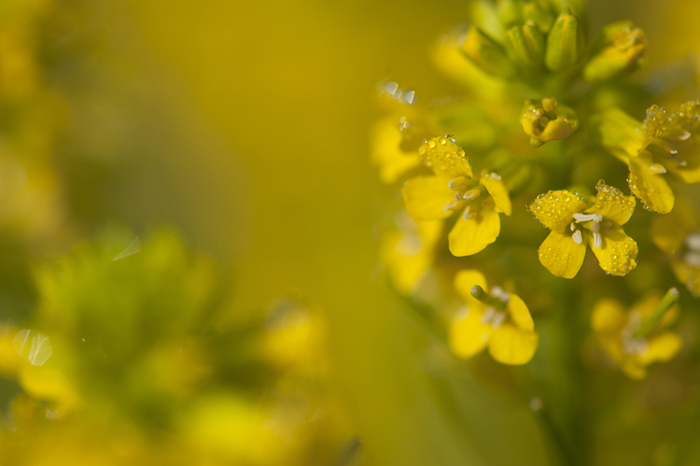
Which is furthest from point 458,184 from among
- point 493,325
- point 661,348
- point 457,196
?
point 661,348

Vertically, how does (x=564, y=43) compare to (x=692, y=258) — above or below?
above

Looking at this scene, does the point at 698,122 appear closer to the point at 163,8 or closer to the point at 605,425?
the point at 605,425

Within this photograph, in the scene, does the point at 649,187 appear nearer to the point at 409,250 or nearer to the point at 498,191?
the point at 498,191

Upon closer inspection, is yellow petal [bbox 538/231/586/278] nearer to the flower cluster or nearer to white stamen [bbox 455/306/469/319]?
the flower cluster

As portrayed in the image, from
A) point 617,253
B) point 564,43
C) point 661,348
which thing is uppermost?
point 564,43

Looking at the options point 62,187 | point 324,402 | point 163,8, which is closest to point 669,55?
point 324,402
